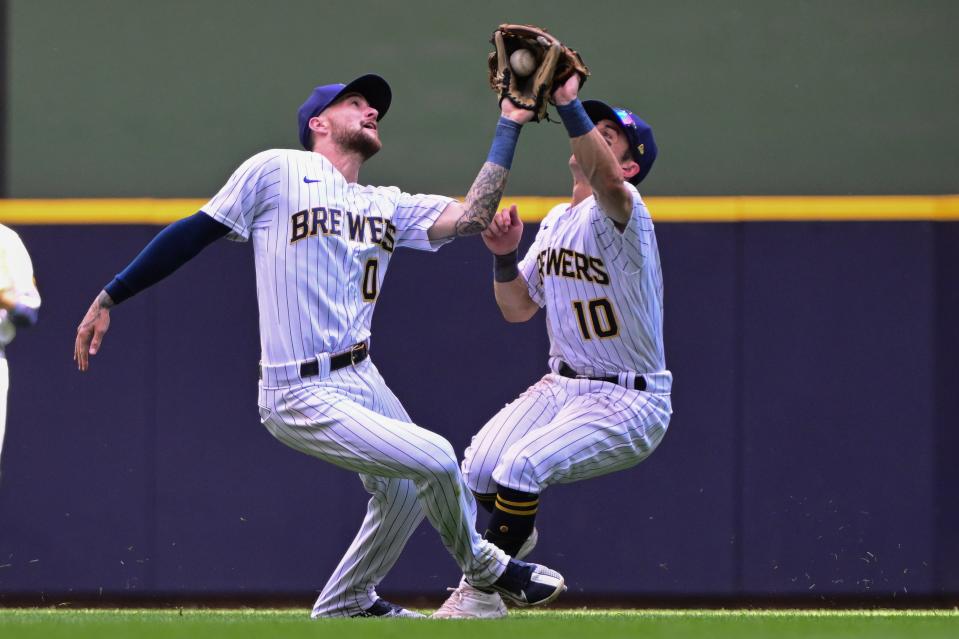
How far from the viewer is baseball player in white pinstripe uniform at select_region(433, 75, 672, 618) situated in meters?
4.63

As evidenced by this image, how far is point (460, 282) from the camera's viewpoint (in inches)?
256

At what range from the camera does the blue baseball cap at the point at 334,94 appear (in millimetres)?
4844

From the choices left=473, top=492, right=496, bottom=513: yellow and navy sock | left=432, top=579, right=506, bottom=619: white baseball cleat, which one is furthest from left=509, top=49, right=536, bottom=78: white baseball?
left=432, top=579, right=506, bottom=619: white baseball cleat

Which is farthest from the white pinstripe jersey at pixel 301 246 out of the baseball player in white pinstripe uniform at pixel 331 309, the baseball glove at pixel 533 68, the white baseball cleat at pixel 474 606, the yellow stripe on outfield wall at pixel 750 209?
the yellow stripe on outfield wall at pixel 750 209

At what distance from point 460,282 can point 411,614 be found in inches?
73.3

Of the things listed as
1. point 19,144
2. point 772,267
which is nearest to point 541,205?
point 772,267

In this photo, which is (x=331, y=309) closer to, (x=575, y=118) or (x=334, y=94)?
(x=334, y=94)

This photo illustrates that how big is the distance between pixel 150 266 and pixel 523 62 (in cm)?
118

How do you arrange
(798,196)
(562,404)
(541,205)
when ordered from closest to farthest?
(562,404) → (541,205) → (798,196)

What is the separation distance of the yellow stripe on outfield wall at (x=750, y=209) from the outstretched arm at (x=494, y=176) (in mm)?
1680

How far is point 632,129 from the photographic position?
197 inches

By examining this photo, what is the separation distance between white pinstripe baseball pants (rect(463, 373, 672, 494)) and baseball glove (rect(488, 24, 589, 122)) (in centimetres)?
88

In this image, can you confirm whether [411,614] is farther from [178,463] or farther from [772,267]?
[772,267]

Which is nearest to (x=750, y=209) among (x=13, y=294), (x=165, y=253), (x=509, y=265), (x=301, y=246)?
(x=509, y=265)
